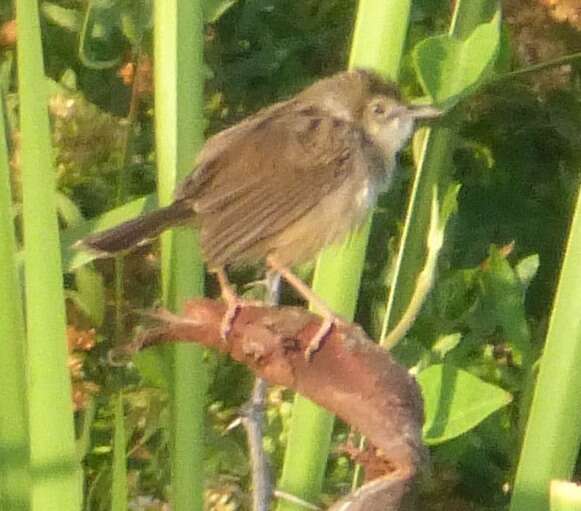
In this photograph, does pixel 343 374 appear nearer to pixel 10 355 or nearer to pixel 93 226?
pixel 10 355

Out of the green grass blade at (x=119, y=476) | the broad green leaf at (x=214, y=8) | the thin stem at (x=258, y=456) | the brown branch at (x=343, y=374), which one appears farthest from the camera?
the broad green leaf at (x=214, y=8)

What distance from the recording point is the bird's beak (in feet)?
3.53

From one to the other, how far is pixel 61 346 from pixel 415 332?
524mm

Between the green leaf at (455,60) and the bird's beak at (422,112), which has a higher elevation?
the green leaf at (455,60)

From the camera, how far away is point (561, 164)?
4.69 ft

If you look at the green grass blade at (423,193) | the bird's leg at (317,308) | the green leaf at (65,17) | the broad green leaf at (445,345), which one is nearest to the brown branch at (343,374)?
the bird's leg at (317,308)

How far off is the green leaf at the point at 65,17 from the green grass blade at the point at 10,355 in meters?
0.49

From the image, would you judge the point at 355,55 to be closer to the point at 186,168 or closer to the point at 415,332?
the point at 186,168

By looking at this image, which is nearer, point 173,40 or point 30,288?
point 30,288

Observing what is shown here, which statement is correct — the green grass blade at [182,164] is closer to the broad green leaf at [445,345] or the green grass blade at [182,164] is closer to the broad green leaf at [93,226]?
the broad green leaf at [93,226]

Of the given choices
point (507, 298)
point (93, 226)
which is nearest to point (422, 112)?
point (507, 298)

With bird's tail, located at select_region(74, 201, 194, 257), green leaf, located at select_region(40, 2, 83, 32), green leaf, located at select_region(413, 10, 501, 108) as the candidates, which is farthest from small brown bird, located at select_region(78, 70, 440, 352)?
green leaf, located at select_region(40, 2, 83, 32)

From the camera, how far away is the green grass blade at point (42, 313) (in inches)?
31.3

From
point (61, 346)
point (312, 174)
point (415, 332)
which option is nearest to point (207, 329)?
point (61, 346)
